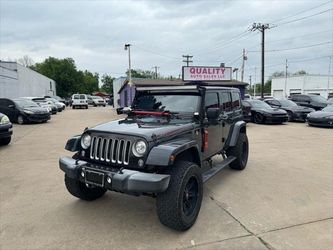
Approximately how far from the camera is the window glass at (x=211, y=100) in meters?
5.13

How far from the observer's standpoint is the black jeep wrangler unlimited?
3.58 metres

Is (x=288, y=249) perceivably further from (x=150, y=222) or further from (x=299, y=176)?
(x=299, y=176)

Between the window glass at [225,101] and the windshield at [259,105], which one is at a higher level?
the window glass at [225,101]

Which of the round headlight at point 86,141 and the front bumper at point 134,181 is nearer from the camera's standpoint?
the front bumper at point 134,181

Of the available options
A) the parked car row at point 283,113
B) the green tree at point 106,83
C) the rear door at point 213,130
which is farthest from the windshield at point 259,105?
the green tree at point 106,83

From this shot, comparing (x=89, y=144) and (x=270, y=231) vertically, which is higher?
(x=89, y=144)

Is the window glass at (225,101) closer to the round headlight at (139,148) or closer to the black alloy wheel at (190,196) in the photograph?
the black alloy wheel at (190,196)

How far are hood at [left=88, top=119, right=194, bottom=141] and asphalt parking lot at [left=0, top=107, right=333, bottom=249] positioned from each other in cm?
121

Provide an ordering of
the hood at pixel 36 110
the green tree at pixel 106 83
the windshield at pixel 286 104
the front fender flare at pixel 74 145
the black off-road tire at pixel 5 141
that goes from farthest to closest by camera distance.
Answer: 1. the green tree at pixel 106 83
2. the windshield at pixel 286 104
3. the hood at pixel 36 110
4. the black off-road tire at pixel 5 141
5. the front fender flare at pixel 74 145

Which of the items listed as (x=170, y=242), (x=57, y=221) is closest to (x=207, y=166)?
(x=170, y=242)

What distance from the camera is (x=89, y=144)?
4195 mm

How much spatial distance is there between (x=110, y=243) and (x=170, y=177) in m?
1.03

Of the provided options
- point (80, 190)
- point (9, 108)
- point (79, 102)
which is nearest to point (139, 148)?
point (80, 190)

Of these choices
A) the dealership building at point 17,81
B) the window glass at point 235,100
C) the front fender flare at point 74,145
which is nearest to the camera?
the front fender flare at point 74,145
